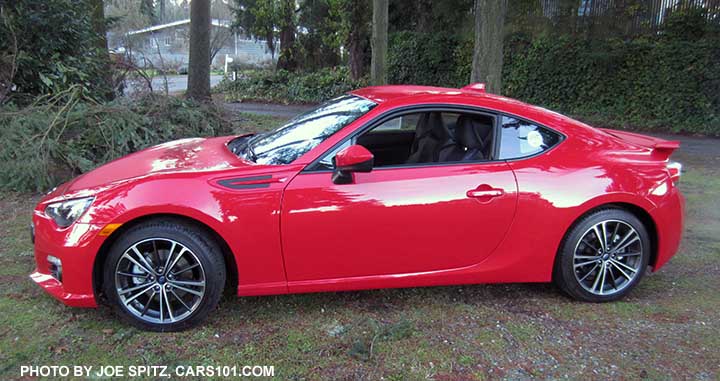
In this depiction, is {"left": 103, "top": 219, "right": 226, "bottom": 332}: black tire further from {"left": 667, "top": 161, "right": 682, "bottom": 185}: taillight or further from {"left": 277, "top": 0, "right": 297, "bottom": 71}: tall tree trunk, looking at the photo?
{"left": 277, "top": 0, "right": 297, "bottom": 71}: tall tree trunk

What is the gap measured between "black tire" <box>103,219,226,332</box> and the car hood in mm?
399

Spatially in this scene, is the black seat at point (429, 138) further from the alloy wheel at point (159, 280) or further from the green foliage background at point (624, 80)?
the green foliage background at point (624, 80)

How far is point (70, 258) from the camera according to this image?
313 centimetres

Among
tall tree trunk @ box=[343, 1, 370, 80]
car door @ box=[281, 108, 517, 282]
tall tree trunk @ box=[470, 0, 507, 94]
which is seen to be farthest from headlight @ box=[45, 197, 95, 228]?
tall tree trunk @ box=[343, 1, 370, 80]

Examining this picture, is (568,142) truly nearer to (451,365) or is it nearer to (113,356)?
(451,365)

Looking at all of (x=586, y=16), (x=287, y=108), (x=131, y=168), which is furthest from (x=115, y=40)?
(x=131, y=168)

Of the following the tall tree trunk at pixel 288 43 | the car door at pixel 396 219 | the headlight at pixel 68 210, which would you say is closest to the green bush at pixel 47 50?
the headlight at pixel 68 210

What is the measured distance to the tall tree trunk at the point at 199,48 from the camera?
11.2 meters

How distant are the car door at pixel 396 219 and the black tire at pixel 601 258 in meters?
0.54

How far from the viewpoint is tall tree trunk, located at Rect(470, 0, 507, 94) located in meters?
8.53

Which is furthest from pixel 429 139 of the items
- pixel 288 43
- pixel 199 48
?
pixel 288 43

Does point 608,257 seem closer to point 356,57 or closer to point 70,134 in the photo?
point 70,134

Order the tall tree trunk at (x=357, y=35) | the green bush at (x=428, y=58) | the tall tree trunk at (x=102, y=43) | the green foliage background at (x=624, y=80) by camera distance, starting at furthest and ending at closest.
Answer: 1. the tall tree trunk at (x=357, y=35)
2. the green bush at (x=428, y=58)
3. the green foliage background at (x=624, y=80)
4. the tall tree trunk at (x=102, y=43)

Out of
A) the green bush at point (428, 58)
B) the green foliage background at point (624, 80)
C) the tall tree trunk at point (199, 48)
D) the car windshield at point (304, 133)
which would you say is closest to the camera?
the car windshield at point (304, 133)
